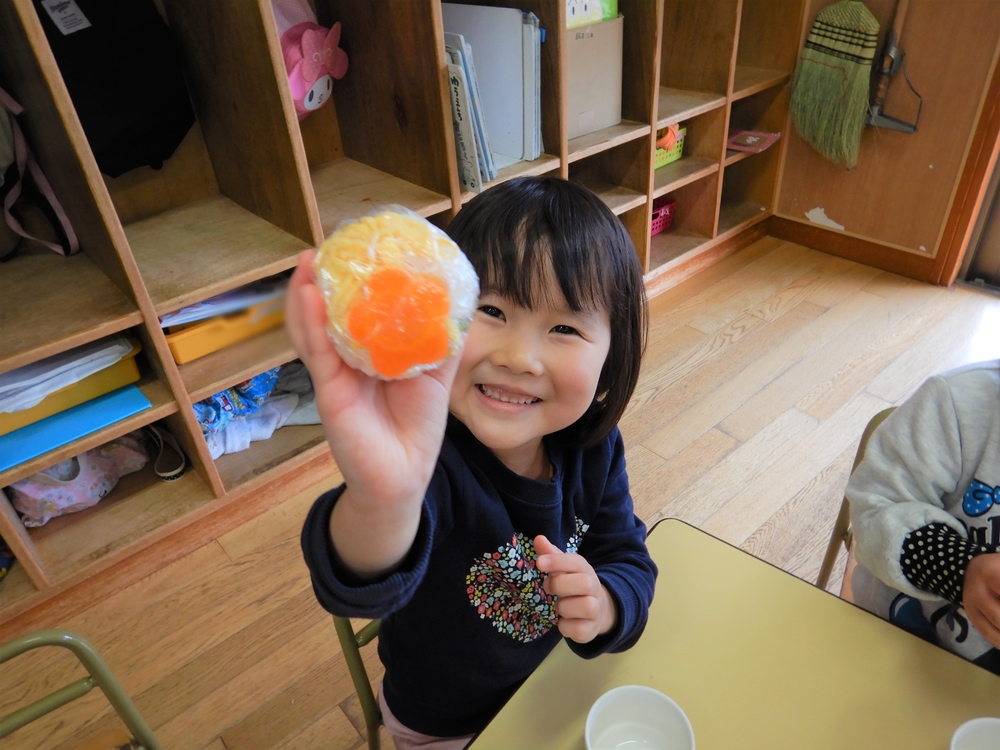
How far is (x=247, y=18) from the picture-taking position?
1411 mm

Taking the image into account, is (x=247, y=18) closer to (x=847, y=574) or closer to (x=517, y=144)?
(x=517, y=144)

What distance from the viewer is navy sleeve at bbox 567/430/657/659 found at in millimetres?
722

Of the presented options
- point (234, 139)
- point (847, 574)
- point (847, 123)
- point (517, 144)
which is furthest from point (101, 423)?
point (847, 123)

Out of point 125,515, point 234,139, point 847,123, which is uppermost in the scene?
point 234,139

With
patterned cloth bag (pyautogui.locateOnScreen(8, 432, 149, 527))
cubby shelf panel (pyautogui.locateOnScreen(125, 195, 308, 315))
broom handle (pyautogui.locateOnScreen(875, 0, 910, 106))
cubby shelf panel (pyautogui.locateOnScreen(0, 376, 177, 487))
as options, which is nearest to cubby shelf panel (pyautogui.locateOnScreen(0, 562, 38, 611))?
patterned cloth bag (pyautogui.locateOnScreen(8, 432, 149, 527))

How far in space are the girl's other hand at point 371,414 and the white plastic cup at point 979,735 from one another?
1.63 ft

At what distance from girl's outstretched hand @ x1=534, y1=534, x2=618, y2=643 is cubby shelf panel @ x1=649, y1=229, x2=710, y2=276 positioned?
205 cm

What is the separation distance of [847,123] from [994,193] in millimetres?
563

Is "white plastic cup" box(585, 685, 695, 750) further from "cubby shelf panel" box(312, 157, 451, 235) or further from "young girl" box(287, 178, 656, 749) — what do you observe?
"cubby shelf panel" box(312, 157, 451, 235)

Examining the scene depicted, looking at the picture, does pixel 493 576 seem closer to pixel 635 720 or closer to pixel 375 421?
pixel 635 720

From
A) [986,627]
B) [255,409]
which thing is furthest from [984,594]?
[255,409]

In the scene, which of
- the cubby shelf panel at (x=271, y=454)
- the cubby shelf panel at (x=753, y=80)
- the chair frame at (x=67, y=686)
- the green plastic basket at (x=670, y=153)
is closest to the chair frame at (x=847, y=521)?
the chair frame at (x=67, y=686)

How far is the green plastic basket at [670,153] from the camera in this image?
2.66 m

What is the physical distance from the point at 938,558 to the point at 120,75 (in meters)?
1.72
